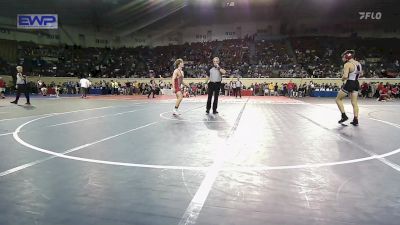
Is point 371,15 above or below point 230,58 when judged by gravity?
above

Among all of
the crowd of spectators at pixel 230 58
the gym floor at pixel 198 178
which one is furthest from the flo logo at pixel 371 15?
the gym floor at pixel 198 178

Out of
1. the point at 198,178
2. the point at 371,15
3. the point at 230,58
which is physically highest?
the point at 371,15

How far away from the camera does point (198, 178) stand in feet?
12.1

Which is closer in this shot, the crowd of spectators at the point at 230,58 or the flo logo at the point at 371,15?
the flo logo at the point at 371,15

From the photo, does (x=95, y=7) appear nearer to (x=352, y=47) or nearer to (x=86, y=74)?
(x=86, y=74)

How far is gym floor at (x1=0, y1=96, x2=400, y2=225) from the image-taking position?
271cm

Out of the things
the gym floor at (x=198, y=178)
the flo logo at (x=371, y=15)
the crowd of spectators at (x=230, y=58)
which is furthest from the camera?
the crowd of spectators at (x=230, y=58)

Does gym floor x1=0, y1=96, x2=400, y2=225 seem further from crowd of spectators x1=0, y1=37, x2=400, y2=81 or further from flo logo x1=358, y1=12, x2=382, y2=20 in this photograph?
flo logo x1=358, y1=12, x2=382, y2=20

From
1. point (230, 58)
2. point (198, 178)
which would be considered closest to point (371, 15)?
point (230, 58)

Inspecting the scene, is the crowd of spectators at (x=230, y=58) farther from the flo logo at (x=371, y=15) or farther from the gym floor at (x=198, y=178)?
the gym floor at (x=198, y=178)

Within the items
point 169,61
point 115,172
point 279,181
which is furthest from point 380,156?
point 169,61

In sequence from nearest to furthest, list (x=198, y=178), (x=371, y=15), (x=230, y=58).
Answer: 1. (x=198, y=178)
2. (x=371, y=15)
3. (x=230, y=58)

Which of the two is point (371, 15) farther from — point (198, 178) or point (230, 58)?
point (198, 178)

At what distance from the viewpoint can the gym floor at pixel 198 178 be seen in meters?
2.71
